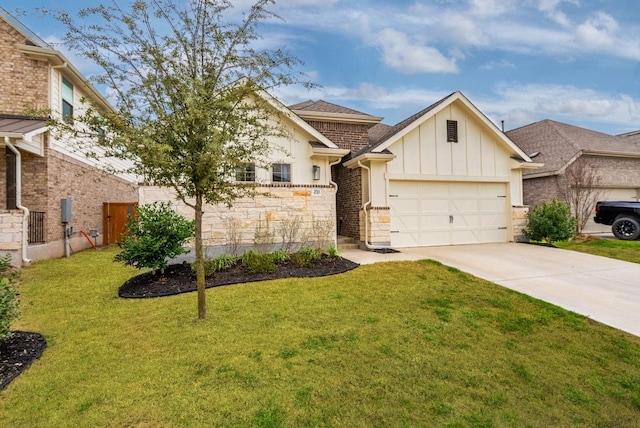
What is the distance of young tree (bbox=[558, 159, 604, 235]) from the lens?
14320 mm

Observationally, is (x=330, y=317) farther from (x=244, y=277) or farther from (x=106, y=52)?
(x=106, y=52)

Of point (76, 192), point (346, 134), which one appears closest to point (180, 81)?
point (346, 134)

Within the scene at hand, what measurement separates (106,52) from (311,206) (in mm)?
6191

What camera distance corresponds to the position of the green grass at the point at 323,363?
2.69 meters

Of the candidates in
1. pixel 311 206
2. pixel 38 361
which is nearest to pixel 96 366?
pixel 38 361

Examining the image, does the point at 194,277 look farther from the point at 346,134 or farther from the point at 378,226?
the point at 346,134

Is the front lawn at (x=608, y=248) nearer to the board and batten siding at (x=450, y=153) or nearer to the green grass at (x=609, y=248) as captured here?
the green grass at (x=609, y=248)

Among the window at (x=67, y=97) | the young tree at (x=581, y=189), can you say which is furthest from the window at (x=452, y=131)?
the window at (x=67, y=97)

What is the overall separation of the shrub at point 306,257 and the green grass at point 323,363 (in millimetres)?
1930

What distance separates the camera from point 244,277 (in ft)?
22.1

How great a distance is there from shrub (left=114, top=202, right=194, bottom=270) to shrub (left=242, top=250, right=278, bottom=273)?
145cm

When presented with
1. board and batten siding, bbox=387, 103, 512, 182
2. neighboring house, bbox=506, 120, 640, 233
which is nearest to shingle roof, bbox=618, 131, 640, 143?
neighboring house, bbox=506, 120, 640, 233

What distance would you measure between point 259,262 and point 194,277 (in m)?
1.38

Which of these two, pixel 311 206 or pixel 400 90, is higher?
pixel 400 90
